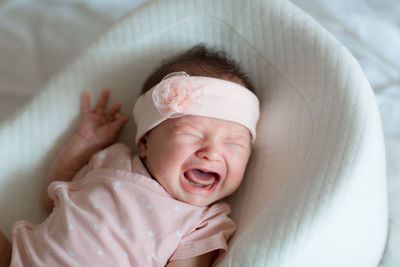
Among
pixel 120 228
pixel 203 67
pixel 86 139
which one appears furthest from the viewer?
pixel 86 139

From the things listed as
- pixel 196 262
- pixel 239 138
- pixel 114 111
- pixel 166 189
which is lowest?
pixel 196 262

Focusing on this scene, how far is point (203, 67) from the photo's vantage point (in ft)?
3.72

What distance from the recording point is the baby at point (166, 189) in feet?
3.21

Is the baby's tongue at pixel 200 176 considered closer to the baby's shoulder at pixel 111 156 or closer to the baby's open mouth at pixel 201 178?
the baby's open mouth at pixel 201 178

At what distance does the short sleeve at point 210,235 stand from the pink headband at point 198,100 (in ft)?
0.68

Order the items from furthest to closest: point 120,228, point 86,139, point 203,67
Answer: point 86,139, point 203,67, point 120,228

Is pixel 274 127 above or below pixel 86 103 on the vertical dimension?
below

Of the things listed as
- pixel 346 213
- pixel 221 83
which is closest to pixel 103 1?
pixel 221 83

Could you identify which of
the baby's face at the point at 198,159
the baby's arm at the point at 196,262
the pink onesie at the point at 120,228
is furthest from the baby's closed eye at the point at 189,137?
the baby's arm at the point at 196,262

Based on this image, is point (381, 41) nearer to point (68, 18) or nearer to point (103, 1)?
point (103, 1)

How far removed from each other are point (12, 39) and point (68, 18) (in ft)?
0.70

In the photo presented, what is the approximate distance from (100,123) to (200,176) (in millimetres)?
383

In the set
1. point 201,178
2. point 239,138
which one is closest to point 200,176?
point 201,178

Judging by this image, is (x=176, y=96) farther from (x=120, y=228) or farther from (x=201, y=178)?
(x=120, y=228)
